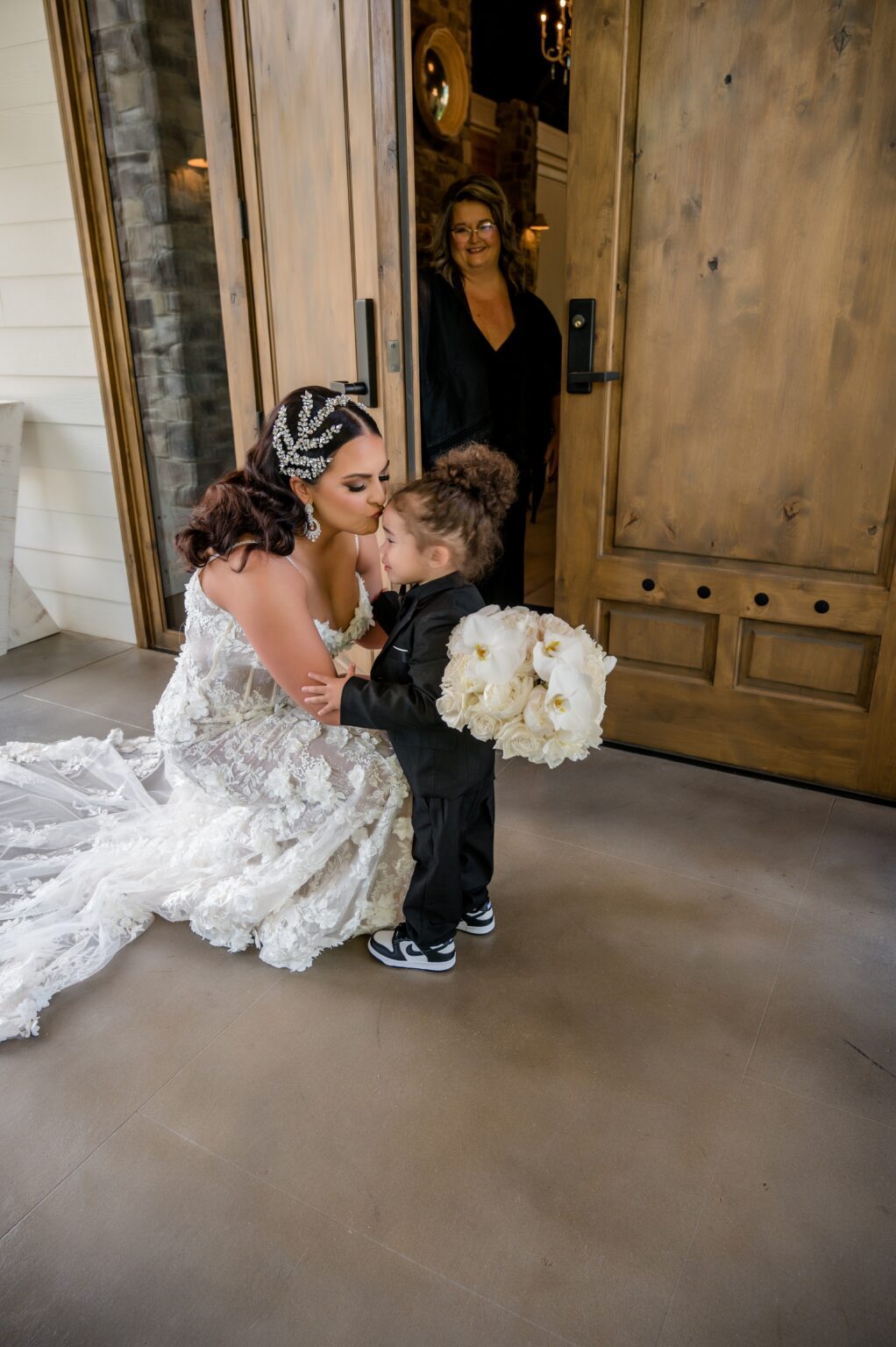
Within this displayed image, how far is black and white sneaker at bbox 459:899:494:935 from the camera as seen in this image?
196cm

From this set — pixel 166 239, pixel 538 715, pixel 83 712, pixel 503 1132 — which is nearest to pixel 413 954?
pixel 503 1132

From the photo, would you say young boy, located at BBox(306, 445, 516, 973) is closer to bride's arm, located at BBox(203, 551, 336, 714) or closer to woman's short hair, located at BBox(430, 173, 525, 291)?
bride's arm, located at BBox(203, 551, 336, 714)

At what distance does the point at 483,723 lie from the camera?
A: 1523 mm

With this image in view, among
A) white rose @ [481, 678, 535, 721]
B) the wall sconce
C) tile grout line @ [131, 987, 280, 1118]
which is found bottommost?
tile grout line @ [131, 987, 280, 1118]

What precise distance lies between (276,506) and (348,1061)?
1.09 meters

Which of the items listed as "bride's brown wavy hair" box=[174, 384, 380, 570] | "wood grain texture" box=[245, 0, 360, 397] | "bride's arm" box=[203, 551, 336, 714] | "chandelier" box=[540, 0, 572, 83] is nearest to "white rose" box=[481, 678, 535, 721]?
"bride's arm" box=[203, 551, 336, 714]

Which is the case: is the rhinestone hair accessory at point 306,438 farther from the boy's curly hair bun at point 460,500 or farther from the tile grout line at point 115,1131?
the tile grout line at point 115,1131

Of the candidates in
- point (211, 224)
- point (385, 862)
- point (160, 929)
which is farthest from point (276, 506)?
point (211, 224)

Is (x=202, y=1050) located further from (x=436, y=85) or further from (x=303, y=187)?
(x=436, y=85)

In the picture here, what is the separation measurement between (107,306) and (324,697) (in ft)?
7.80

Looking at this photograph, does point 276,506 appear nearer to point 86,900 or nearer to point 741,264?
point 86,900

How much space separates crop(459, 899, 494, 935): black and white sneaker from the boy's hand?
1.76 feet

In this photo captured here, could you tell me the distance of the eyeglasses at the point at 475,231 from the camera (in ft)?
9.14

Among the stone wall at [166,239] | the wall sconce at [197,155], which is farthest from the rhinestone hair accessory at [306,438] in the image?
the wall sconce at [197,155]
